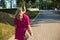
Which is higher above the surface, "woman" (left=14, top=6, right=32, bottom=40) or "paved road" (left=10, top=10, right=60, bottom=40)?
"woman" (left=14, top=6, right=32, bottom=40)

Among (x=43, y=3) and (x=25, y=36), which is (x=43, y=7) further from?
(x=25, y=36)

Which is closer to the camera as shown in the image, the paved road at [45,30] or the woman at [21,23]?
the woman at [21,23]

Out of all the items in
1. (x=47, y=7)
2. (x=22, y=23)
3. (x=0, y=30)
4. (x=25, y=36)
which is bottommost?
(x=47, y=7)

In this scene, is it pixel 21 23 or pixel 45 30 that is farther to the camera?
pixel 45 30

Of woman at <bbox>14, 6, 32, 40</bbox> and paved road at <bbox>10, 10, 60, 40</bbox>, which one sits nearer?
woman at <bbox>14, 6, 32, 40</bbox>

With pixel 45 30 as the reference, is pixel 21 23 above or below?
above

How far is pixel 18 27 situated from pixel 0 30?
6.29 meters

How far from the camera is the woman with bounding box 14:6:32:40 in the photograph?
6.18 metres

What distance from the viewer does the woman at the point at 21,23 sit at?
20.3ft

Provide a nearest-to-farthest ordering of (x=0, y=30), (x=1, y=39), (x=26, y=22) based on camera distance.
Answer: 1. (x=26, y=22)
2. (x=1, y=39)
3. (x=0, y=30)

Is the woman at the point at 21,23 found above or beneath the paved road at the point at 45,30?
above

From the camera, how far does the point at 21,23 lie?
621 centimetres

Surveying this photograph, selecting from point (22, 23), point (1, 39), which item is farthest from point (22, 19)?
point (1, 39)

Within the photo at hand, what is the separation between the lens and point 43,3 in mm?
125125
